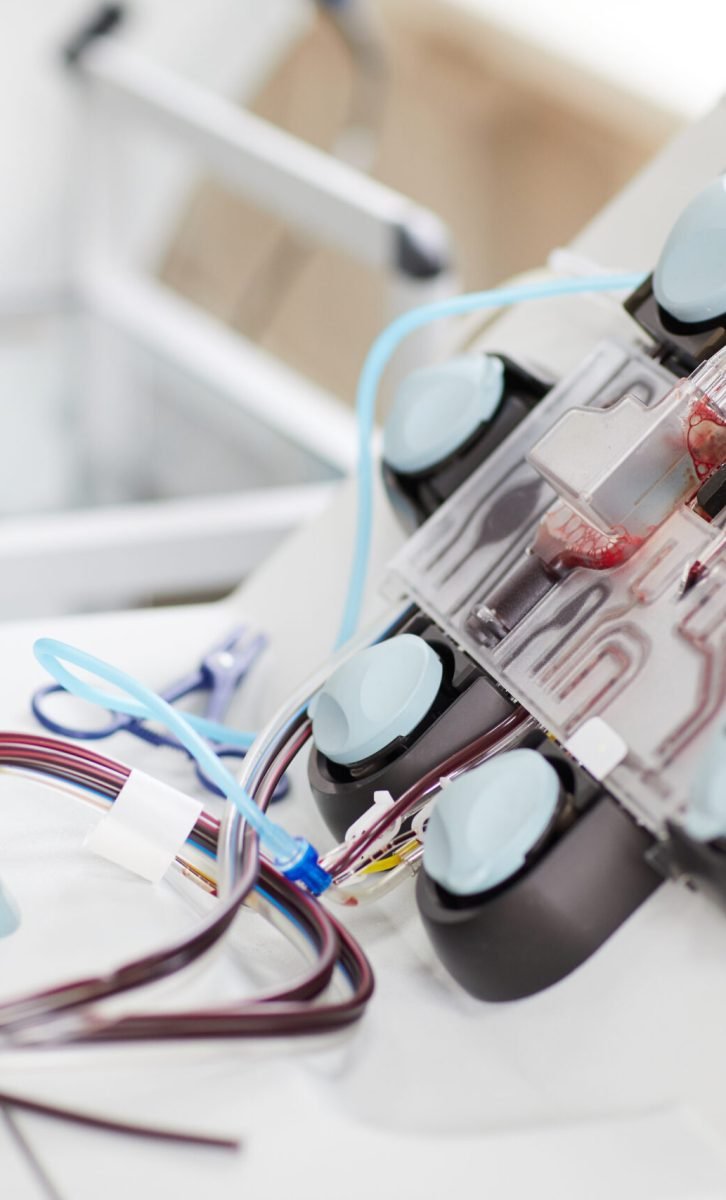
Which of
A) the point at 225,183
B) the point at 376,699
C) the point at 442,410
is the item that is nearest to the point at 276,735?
the point at 376,699

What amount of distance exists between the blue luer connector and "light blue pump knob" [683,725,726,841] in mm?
136

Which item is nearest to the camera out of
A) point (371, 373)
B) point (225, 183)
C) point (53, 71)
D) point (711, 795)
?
point (711, 795)

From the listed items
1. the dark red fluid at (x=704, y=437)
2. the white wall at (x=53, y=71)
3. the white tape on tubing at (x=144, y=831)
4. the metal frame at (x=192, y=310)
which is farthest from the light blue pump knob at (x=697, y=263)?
→ the white wall at (x=53, y=71)

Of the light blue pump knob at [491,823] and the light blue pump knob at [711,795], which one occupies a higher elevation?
the light blue pump knob at [711,795]

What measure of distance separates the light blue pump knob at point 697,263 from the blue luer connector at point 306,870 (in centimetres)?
25

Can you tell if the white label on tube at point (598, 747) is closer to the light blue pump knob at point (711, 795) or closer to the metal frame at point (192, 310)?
the light blue pump knob at point (711, 795)

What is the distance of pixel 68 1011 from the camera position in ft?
1.13

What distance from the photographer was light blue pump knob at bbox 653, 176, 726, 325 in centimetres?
46

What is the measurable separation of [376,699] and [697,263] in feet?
0.69

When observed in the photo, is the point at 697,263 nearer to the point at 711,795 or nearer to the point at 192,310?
the point at 711,795

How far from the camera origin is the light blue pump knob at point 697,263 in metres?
0.46

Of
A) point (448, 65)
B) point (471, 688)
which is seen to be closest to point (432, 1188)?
point (471, 688)

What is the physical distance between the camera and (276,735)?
19.1 inches

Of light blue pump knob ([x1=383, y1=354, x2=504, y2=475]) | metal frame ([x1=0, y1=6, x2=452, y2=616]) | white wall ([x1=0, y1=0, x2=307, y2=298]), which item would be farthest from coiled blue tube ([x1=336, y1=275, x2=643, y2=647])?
white wall ([x1=0, y1=0, x2=307, y2=298])
